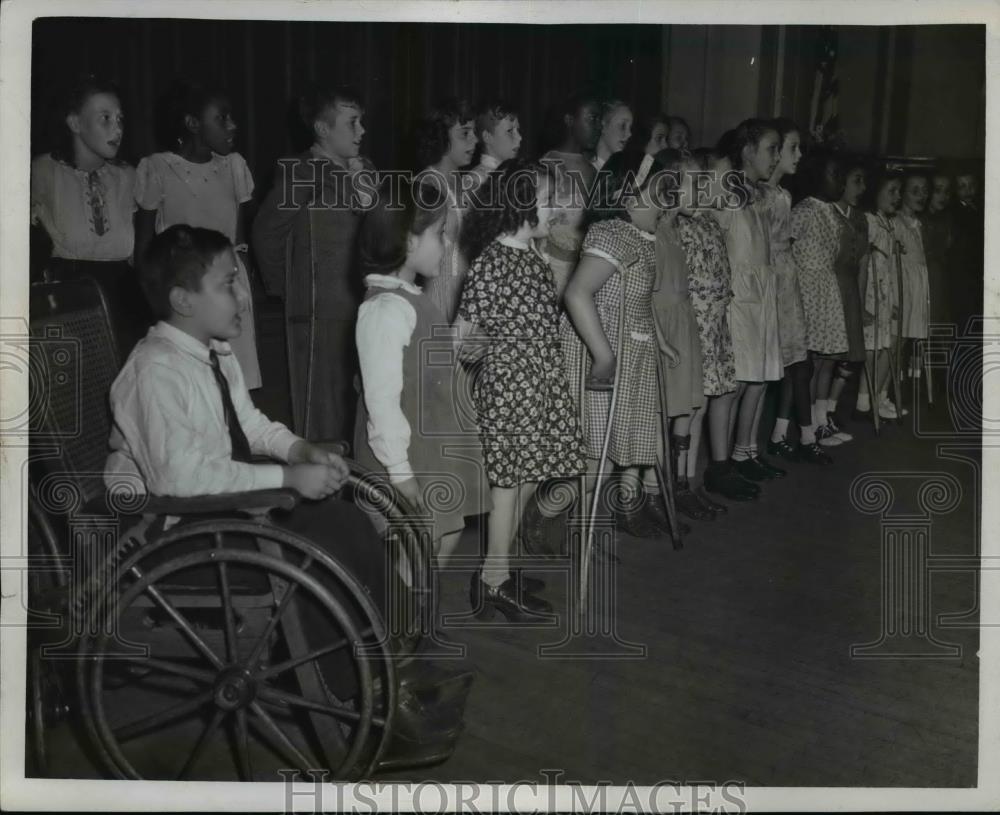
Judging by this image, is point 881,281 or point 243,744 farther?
point 881,281

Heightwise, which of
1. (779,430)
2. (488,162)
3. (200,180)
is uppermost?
(488,162)

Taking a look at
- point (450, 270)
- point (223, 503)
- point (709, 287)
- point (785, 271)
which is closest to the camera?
point (223, 503)

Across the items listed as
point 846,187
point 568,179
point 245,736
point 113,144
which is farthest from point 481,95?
point 846,187

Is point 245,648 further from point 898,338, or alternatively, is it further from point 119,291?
point 898,338

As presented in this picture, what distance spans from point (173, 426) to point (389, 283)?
2.35 feet

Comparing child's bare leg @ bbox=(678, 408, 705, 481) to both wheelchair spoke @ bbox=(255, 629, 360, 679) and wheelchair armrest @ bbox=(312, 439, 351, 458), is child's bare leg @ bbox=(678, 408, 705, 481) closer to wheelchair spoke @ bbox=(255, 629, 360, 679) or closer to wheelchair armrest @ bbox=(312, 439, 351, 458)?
wheelchair armrest @ bbox=(312, 439, 351, 458)

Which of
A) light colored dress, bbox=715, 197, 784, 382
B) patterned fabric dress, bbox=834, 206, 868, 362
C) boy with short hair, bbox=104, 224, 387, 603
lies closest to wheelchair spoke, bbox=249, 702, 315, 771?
boy with short hair, bbox=104, 224, 387, 603

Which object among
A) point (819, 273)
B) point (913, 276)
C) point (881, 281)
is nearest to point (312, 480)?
point (913, 276)

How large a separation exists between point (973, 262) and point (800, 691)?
1269 mm

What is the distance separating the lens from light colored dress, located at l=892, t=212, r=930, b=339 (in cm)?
486

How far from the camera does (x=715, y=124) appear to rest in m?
4.27

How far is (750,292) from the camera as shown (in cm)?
509

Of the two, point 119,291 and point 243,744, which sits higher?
point 119,291

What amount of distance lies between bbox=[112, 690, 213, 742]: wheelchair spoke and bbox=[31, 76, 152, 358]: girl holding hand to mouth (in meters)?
0.91
